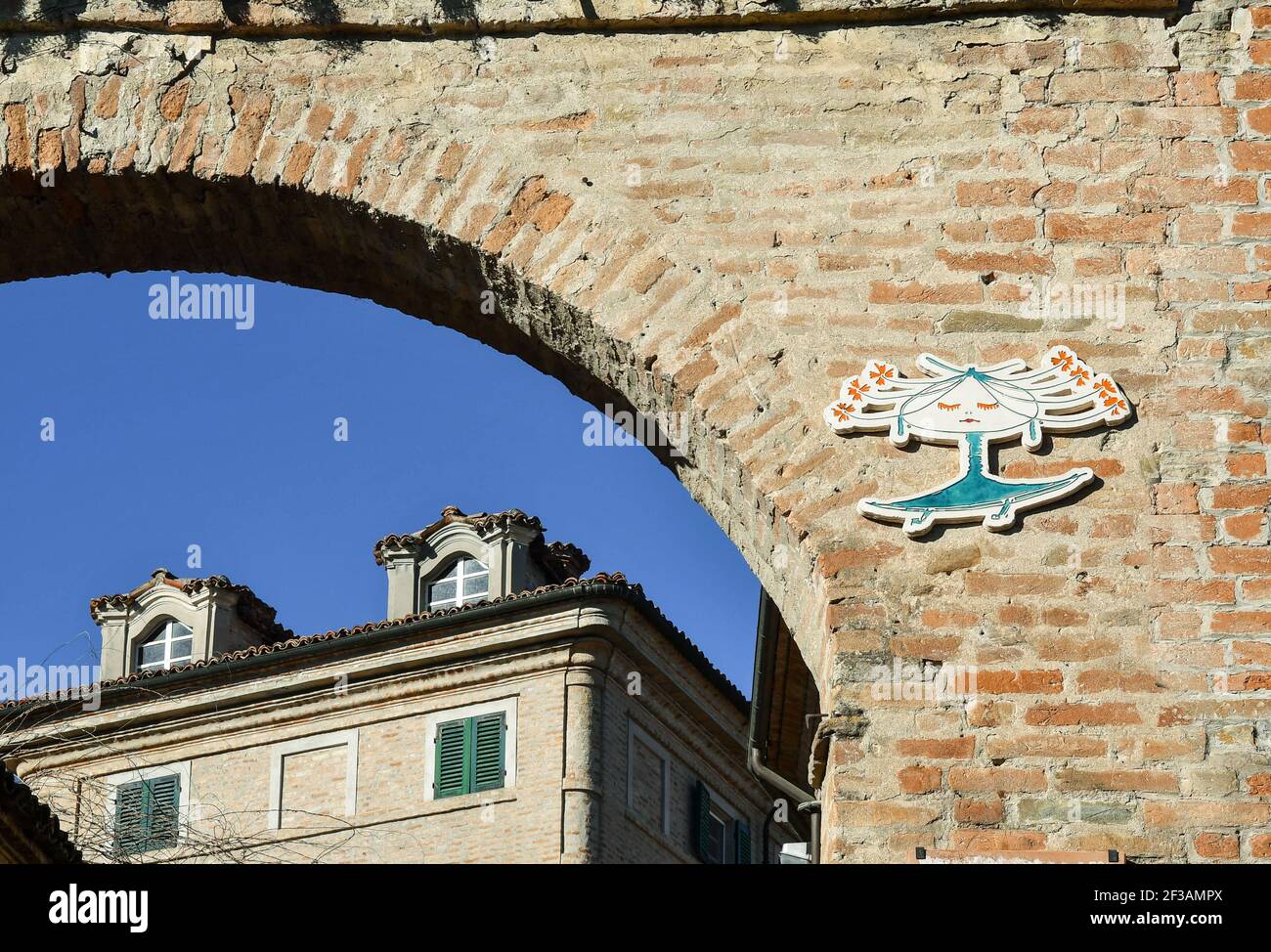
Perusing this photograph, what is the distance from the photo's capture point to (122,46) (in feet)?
16.5

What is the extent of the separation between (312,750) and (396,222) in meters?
17.5

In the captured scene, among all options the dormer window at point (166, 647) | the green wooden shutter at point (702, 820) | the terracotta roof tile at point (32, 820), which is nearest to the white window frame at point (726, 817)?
the green wooden shutter at point (702, 820)

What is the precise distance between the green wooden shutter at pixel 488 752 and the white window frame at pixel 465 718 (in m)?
0.05

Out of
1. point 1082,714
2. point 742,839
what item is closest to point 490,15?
point 1082,714

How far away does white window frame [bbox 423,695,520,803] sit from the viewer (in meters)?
20.4

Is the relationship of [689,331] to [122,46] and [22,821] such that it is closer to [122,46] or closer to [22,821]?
[122,46]

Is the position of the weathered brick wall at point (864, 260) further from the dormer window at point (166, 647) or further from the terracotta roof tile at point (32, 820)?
the dormer window at point (166, 647)

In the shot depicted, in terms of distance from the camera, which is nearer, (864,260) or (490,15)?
(864,260)

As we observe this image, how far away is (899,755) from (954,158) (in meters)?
1.66

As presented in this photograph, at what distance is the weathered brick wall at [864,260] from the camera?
396cm

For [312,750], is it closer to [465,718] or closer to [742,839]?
[465,718]

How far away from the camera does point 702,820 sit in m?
22.3

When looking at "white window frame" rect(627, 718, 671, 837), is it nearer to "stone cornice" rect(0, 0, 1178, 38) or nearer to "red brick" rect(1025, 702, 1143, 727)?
"stone cornice" rect(0, 0, 1178, 38)
